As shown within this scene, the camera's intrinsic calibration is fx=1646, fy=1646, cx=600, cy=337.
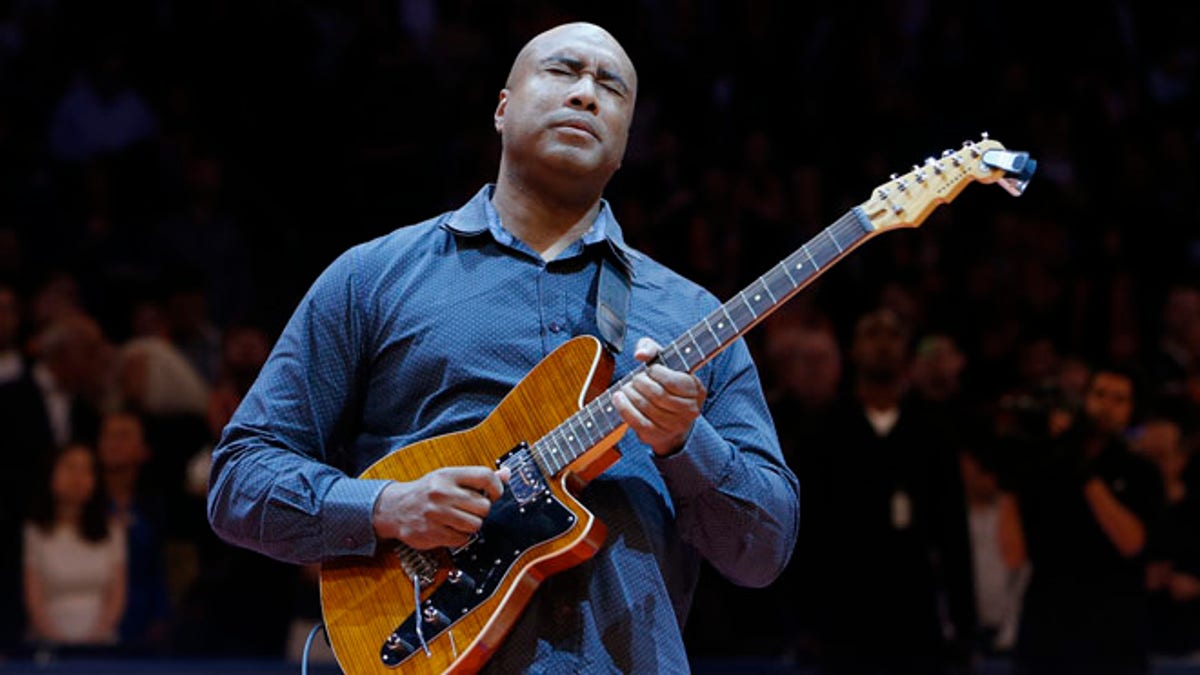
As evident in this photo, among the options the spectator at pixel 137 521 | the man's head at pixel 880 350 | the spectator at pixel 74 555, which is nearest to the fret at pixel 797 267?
the man's head at pixel 880 350

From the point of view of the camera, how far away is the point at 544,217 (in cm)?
333

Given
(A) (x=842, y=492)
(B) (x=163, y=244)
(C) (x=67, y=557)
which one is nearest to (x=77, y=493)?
(C) (x=67, y=557)

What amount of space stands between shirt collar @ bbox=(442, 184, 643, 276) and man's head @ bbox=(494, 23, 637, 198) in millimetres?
72

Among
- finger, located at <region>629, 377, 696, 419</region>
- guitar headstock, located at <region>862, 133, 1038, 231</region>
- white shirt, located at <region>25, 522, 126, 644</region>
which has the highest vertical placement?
guitar headstock, located at <region>862, 133, 1038, 231</region>

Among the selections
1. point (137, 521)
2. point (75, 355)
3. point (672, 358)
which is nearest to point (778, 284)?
point (672, 358)

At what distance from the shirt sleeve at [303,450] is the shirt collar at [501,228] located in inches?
9.2

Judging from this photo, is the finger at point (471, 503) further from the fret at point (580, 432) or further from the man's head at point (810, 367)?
the man's head at point (810, 367)

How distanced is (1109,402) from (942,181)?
13.5 feet

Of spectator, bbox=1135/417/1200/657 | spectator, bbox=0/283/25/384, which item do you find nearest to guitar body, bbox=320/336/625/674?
spectator, bbox=1135/417/1200/657

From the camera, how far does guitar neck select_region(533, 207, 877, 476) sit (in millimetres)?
2920

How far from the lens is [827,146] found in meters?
9.82

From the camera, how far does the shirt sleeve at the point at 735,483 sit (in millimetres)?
2938

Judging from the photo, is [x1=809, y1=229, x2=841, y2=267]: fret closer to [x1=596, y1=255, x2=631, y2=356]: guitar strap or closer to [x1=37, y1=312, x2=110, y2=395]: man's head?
[x1=596, y1=255, x2=631, y2=356]: guitar strap

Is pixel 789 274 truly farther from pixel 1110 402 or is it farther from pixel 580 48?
pixel 1110 402
